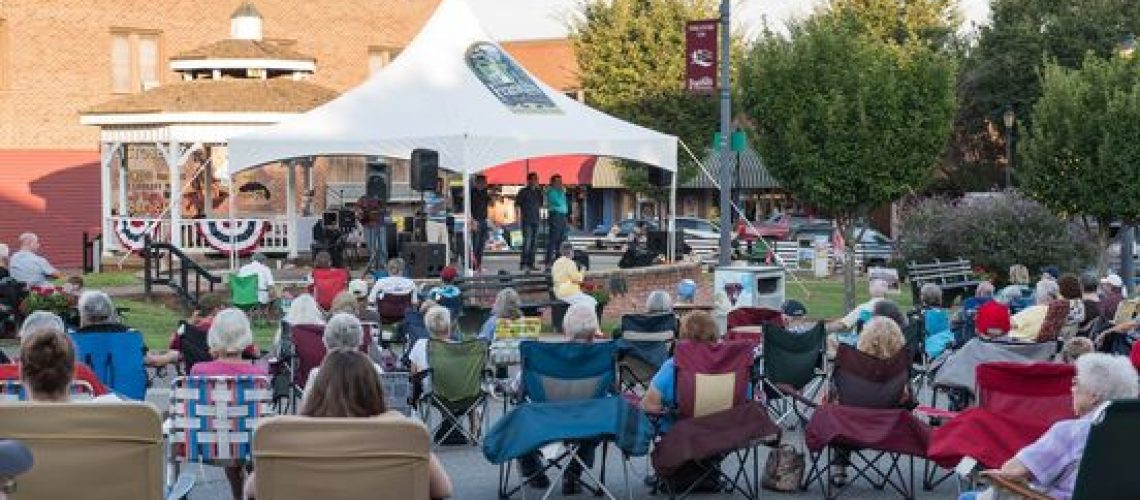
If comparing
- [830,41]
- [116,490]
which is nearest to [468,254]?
[830,41]

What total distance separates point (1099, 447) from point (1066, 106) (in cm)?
2557

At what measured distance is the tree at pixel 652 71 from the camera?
54.5m

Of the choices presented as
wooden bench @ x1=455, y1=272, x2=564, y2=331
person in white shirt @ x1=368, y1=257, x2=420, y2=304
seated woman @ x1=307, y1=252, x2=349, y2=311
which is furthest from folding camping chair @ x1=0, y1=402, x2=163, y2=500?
wooden bench @ x1=455, y1=272, x2=564, y2=331

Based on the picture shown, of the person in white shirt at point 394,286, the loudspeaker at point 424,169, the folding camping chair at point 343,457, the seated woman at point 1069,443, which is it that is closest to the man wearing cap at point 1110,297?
the person in white shirt at point 394,286

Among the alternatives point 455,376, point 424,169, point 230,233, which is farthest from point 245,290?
point 455,376

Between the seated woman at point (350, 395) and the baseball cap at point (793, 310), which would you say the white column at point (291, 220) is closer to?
the baseball cap at point (793, 310)

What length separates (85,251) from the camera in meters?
31.8

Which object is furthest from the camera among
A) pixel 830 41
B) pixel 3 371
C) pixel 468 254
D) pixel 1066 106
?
pixel 1066 106

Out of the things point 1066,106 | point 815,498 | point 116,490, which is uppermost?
point 1066,106

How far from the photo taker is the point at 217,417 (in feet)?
31.4

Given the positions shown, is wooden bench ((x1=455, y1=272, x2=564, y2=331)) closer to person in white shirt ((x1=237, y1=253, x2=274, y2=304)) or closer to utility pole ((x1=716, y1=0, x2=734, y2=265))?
person in white shirt ((x1=237, y1=253, x2=274, y2=304))

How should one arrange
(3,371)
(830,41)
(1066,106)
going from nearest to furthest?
1. (3,371)
2. (830,41)
3. (1066,106)

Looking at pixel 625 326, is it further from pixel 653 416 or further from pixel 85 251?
pixel 85 251

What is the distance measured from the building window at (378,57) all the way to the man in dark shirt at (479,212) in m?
20.1
